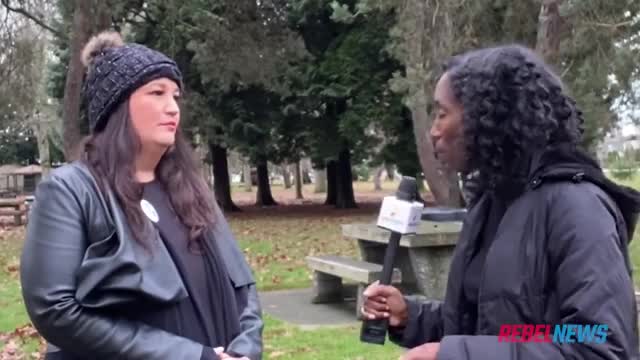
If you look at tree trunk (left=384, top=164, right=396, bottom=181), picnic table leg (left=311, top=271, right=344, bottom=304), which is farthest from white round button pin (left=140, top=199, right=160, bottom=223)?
tree trunk (left=384, top=164, right=396, bottom=181)

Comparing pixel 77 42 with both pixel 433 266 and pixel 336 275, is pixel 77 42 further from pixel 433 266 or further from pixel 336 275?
pixel 433 266

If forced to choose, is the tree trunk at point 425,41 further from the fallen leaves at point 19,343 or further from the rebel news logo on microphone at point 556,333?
the rebel news logo on microphone at point 556,333

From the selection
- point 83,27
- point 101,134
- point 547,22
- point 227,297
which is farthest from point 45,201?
point 83,27

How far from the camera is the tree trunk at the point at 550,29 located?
30.6 ft

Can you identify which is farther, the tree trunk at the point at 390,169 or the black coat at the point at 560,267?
the tree trunk at the point at 390,169

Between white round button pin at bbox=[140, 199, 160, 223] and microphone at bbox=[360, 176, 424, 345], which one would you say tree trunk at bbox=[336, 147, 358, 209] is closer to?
white round button pin at bbox=[140, 199, 160, 223]

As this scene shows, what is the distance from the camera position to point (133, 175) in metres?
2.66

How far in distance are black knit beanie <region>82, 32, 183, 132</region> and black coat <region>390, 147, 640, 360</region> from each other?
1.25 meters

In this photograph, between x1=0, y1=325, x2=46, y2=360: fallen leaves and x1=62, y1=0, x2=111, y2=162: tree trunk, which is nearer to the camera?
x1=0, y1=325, x2=46, y2=360: fallen leaves

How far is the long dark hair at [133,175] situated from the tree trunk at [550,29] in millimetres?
7096

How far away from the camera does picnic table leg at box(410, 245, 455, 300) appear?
25.7ft

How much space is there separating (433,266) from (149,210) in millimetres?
5497

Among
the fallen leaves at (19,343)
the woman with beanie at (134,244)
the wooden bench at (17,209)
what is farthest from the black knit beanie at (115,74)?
the wooden bench at (17,209)

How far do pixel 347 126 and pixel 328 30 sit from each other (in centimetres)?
320
